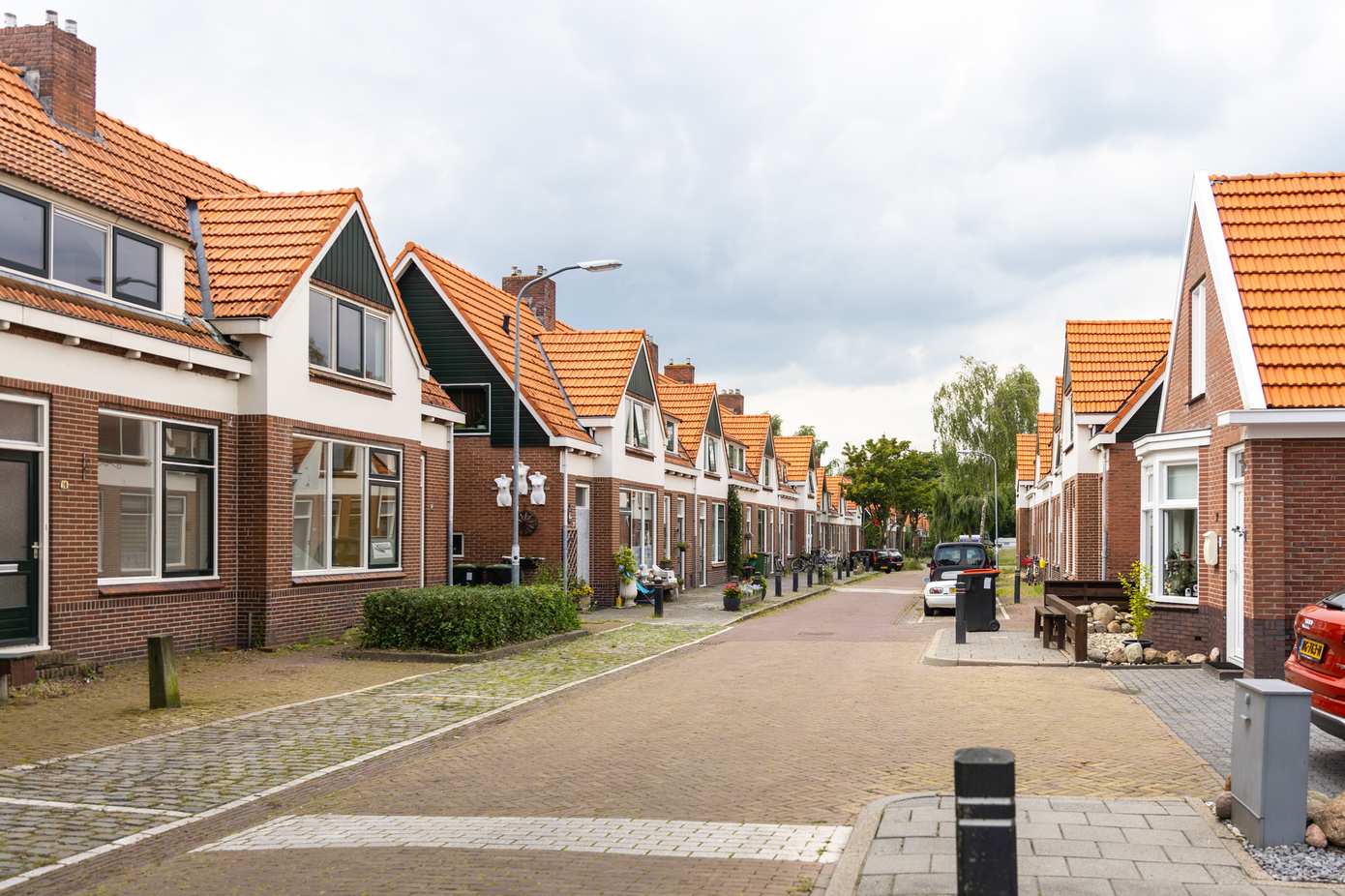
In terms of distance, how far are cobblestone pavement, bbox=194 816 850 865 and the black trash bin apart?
47.0 ft

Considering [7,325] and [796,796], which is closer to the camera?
[796,796]

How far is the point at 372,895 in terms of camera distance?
6.08 meters

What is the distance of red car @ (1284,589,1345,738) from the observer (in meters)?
8.49

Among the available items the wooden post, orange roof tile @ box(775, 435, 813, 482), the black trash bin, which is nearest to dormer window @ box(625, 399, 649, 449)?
the black trash bin

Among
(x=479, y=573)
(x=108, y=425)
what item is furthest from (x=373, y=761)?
(x=479, y=573)

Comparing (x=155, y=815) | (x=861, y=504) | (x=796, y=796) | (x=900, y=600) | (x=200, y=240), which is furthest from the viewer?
(x=861, y=504)

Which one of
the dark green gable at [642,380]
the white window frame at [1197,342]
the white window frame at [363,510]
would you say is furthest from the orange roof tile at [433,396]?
the white window frame at [1197,342]

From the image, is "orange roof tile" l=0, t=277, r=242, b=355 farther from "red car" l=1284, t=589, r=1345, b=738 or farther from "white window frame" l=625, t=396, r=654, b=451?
"white window frame" l=625, t=396, r=654, b=451

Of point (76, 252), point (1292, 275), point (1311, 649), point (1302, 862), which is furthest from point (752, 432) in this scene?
point (1302, 862)

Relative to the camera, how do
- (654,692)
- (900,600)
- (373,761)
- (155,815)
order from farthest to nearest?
(900,600)
(654,692)
(373,761)
(155,815)

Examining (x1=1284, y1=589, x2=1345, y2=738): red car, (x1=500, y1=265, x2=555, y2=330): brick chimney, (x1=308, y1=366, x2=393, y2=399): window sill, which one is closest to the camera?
(x1=1284, y1=589, x2=1345, y2=738): red car

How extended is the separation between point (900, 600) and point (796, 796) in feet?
88.0

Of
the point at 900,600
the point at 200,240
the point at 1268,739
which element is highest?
the point at 200,240

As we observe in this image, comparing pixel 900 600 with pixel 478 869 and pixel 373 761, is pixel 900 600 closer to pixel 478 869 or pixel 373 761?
pixel 373 761
